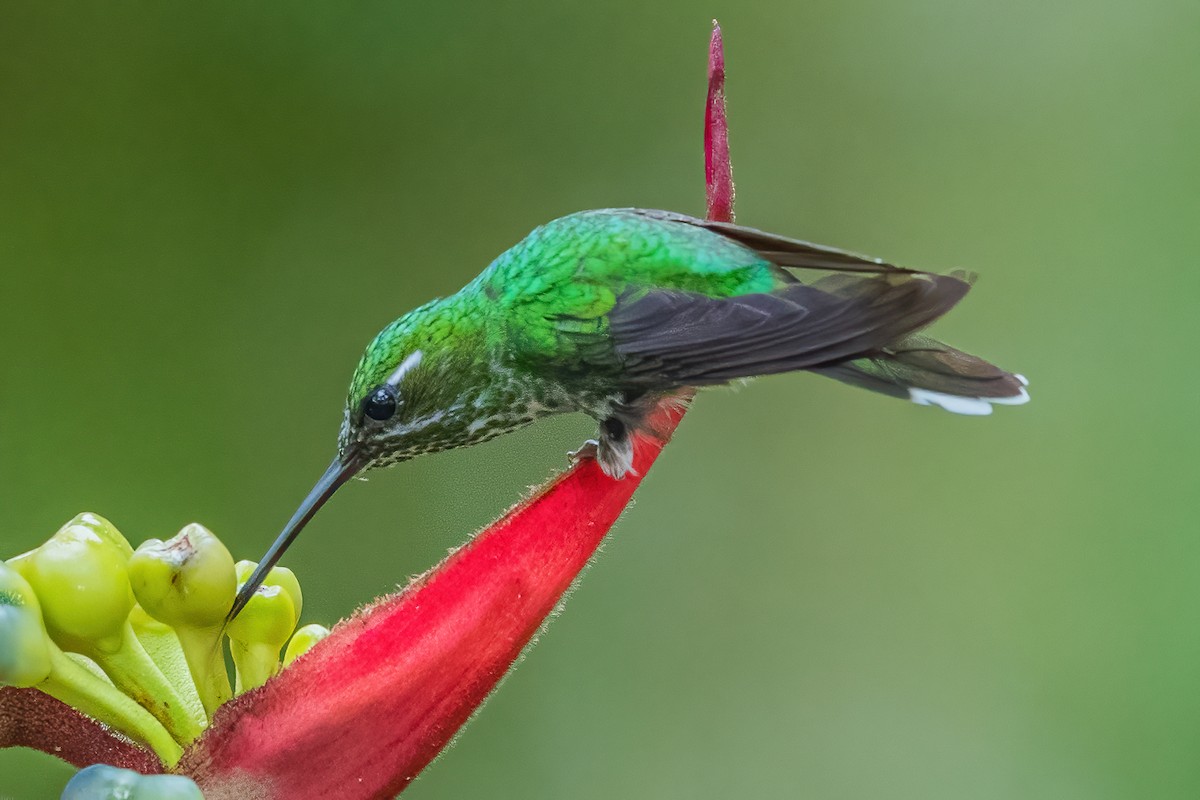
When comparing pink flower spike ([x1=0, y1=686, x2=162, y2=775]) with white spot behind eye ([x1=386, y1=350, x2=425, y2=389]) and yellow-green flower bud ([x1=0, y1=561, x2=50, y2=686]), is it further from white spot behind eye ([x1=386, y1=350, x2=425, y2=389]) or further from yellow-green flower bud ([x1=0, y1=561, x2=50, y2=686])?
white spot behind eye ([x1=386, y1=350, x2=425, y2=389])

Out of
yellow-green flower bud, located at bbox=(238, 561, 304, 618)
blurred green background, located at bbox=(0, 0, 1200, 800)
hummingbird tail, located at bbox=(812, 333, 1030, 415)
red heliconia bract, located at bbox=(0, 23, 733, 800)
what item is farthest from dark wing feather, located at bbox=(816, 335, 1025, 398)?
blurred green background, located at bbox=(0, 0, 1200, 800)

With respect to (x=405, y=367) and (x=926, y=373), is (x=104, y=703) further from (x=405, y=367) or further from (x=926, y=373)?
(x=926, y=373)

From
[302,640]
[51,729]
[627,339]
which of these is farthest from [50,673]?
[627,339]

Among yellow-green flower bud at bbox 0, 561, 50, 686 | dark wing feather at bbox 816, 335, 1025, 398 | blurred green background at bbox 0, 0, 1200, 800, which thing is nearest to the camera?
yellow-green flower bud at bbox 0, 561, 50, 686

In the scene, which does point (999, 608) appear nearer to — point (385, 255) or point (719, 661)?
point (719, 661)

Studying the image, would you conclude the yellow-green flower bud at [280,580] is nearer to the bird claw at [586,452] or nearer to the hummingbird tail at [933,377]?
the bird claw at [586,452]
